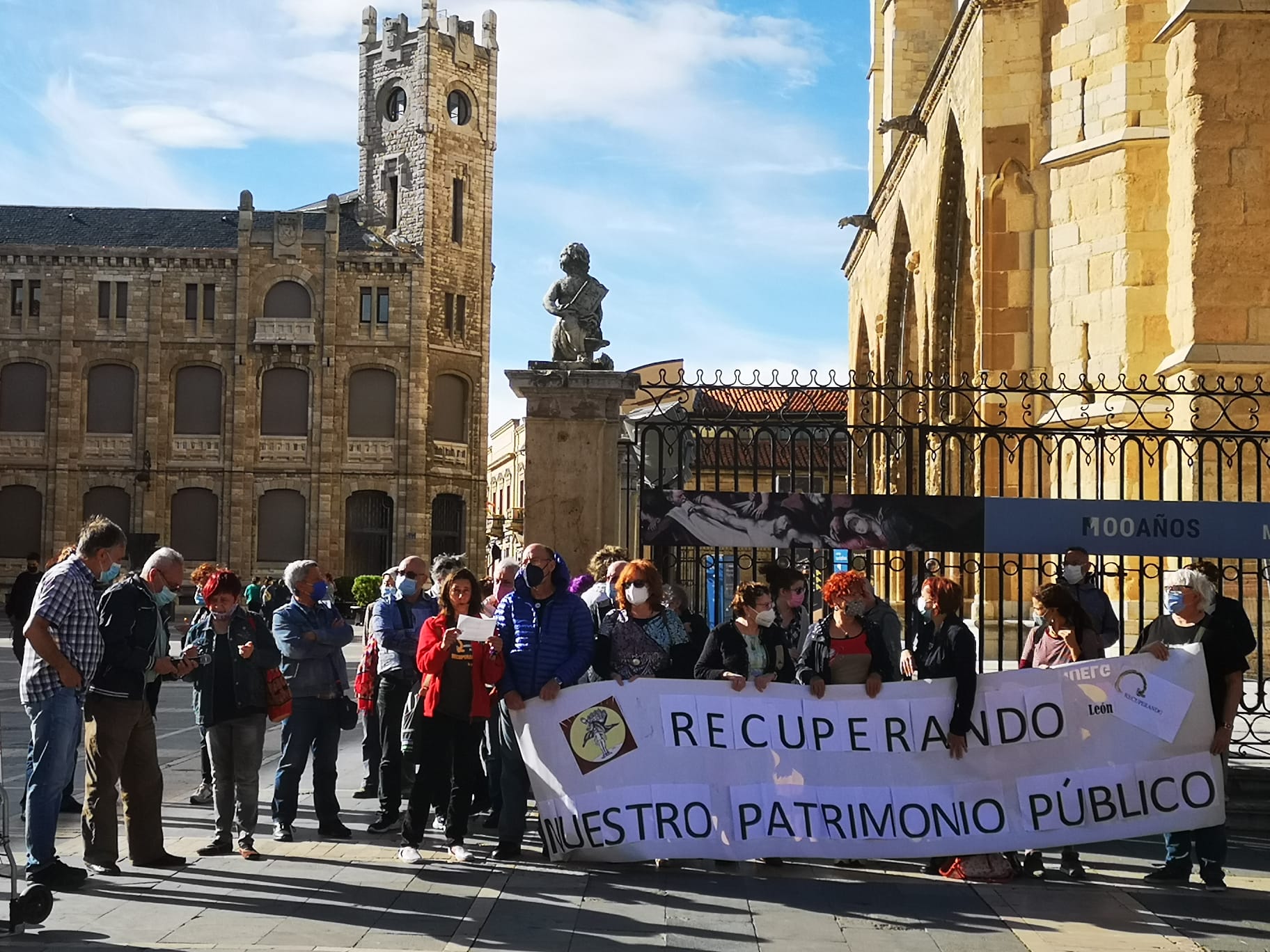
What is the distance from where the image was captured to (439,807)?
26.8ft

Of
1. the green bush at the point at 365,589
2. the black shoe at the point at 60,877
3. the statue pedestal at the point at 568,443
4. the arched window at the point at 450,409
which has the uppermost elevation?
the arched window at the point at 450,409

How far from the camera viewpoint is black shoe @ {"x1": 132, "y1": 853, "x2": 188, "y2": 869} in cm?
739

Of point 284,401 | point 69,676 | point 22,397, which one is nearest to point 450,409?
point 284,401

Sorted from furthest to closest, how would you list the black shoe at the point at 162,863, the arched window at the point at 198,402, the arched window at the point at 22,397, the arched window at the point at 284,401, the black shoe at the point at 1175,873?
the arched window at the point at 22,397 < the arched window at the point at 284,401 < the arched window at the point at 198,402 < the black shoe at the point at 1175,873 < the black shoe at the point at 162,863

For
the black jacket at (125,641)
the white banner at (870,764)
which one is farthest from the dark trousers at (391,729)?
the black jacket at (125,641)

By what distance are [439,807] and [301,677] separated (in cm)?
113

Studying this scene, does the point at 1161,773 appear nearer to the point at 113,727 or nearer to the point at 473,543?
the point at 113,727

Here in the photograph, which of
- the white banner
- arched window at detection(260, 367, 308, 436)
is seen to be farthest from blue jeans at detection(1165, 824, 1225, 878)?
arched window at detection(260, 367, 308, 436)

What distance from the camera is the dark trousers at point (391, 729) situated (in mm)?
8695

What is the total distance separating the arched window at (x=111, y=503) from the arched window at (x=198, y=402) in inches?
112

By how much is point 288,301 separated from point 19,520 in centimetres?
1184

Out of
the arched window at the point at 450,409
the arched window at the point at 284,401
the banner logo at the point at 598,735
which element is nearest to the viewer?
the banner logo at the point at 598,735

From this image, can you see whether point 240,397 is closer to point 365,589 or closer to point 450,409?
point 450,409

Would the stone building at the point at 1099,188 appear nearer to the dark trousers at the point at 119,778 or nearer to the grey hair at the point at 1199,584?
the grey hair at the point at 1199,584
